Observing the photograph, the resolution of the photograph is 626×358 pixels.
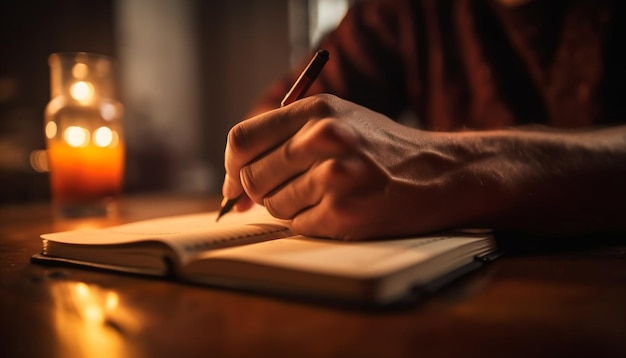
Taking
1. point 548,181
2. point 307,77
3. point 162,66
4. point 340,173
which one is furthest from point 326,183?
point 162,66

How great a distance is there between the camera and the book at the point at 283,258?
32 centimetres

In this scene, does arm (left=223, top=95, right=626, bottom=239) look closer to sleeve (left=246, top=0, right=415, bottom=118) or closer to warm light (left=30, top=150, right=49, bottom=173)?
Result: sleeve (left=246, top=0, right=415, bottom=118)

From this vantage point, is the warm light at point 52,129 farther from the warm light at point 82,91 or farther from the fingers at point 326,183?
the fingers at point 326,183

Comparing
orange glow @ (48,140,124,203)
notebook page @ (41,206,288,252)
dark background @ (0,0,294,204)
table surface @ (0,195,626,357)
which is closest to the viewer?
table surface @ (0,195,626,357)

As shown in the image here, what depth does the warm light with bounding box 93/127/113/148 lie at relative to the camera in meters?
0.96

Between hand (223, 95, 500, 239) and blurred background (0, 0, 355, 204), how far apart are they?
1478 mm

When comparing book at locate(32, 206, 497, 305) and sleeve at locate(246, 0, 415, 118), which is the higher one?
sleeve at locate(246, 0, 415, 118)

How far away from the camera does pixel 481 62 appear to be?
1086 mm

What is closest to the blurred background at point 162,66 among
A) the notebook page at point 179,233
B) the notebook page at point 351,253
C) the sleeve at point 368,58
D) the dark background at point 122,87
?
the dark background at point 122,87

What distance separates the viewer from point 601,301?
1.13 ft

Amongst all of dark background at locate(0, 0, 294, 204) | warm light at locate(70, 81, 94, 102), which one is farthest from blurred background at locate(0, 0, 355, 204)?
warm light at locate(70, 81, 94, 102)

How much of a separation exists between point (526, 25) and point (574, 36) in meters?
0.09

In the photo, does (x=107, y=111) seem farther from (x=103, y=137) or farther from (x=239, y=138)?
(x=239, y=138)

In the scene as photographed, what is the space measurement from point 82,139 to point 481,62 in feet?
2.68
